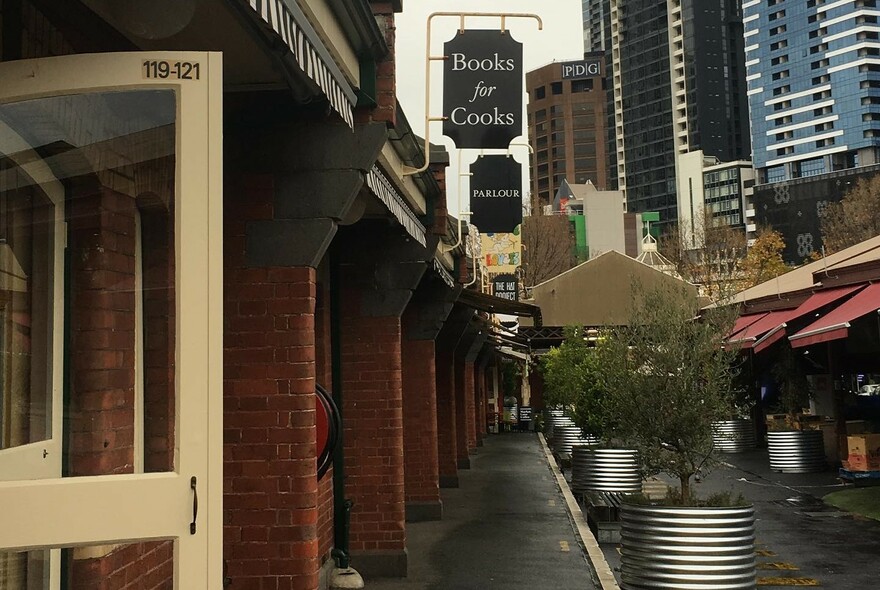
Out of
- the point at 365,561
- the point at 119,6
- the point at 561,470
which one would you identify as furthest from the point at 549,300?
the point at 119,6

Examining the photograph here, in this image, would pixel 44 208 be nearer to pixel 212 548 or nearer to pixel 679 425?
pixel 212 548

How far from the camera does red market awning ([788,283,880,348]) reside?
→ 1457 cm

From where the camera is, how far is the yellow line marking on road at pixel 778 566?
10.7 meters

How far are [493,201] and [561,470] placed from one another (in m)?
9.20

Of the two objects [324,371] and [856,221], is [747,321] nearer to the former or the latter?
[324,371]

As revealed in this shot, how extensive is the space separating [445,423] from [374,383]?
844cm

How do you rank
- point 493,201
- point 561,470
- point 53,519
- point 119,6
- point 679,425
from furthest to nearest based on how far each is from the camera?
point 561,470 < point 493,201 < point 679,425 < point 119,6 < point 53,519

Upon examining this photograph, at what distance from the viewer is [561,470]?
2186 cm

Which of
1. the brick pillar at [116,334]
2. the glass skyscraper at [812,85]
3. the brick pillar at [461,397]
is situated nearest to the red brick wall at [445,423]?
the brick pillar at [461,397]

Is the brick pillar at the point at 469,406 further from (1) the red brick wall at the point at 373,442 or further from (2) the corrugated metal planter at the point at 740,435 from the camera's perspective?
(1) the red brick wall at the point at 373,442

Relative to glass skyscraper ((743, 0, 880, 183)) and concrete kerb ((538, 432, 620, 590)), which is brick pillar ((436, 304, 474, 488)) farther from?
glass skyscraper ((743, 0, 880, 183))

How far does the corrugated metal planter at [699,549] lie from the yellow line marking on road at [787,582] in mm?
2415

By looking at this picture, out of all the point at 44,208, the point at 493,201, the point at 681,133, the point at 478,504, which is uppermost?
the point at 681,133

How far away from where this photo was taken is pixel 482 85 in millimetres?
11383
